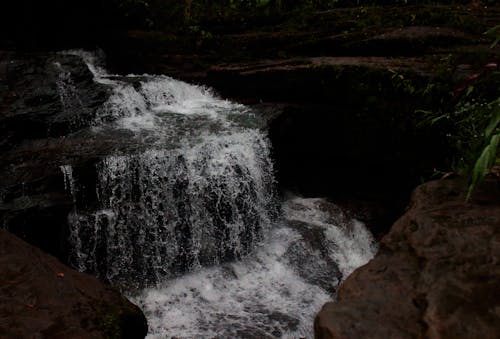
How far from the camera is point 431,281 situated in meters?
2.70

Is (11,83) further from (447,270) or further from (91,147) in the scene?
(447,270)

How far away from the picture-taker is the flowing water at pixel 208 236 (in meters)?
5.25

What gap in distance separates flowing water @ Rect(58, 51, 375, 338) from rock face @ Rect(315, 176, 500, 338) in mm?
2197

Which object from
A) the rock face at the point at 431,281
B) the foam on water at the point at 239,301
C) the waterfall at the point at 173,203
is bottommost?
the foam on water at the point at 239,301

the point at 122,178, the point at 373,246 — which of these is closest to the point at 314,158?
the point at 373,246

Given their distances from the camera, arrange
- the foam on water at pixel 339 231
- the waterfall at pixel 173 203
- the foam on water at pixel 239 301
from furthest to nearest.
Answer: the foam on water at pixel 339 231, the waterfall at pixel 173 203, the foam on water at pixel 239 301

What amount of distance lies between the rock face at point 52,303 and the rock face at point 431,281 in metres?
2.06

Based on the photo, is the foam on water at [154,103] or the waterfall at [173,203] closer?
the waterfall at [173,203]

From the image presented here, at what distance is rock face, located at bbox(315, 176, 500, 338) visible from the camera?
7.70 feet

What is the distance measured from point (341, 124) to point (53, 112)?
5.11m

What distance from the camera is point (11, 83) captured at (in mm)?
7293

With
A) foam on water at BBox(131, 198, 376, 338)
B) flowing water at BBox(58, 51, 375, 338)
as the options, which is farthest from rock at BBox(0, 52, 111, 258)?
foam on water at BBox(131, 198, 376, 338)

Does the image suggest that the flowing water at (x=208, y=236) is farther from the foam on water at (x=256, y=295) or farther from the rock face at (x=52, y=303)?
the rock face at (x=52, y=303)

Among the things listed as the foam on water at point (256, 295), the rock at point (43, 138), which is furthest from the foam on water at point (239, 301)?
the rock at point (43, 138)
